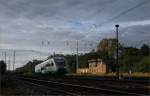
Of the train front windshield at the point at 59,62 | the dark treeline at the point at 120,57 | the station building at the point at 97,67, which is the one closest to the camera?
the train front windshield at the point at 59,62

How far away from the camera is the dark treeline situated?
9313 cm

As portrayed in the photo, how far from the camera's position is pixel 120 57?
400 feet

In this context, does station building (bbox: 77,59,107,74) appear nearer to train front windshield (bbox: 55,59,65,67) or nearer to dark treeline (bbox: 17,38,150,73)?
dark treeline (bbox: 17,38,150,73)

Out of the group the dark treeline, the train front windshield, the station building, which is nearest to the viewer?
the train front windshield

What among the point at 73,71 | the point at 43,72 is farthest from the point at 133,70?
the point at 73,71

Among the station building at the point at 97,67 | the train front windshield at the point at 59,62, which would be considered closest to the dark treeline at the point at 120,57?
the station building at the point at 97,67

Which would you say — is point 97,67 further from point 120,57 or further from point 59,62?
point 59,62

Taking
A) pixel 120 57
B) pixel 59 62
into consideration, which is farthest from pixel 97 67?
pixel 59 62

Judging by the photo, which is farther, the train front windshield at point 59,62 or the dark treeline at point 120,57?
the dark treeline at point 120,57

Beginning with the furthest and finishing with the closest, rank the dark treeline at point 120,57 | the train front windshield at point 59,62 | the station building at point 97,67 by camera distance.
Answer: the station building at point 97,67
the dark treeline at point 120,57
the train front windshield at point 59,62

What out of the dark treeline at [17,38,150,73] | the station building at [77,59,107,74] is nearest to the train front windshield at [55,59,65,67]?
the dark treeline at [17,38,150,73]

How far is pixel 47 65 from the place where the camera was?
76312 millimetres

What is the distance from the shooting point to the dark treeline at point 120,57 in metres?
93.1

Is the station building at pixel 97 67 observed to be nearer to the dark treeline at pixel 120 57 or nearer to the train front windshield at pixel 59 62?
the dark treeline at pixel 120 57
